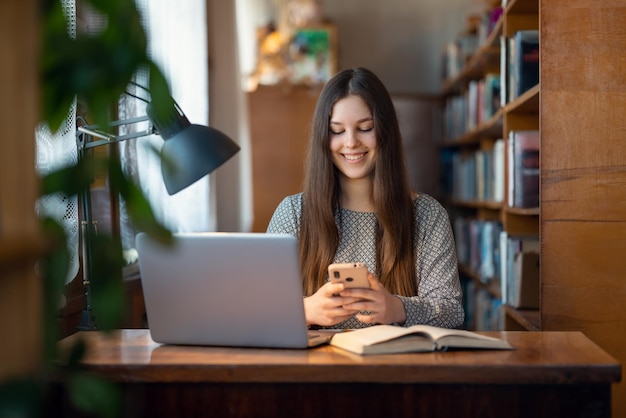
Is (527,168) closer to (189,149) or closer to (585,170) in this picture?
(585,170)

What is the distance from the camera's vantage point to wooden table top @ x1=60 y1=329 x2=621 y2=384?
1460 millimetres

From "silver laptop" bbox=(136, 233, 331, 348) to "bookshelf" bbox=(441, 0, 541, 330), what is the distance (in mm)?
1151

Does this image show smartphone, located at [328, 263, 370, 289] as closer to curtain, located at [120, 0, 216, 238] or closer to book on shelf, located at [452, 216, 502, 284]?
curtain, located at [120, 0, 216, 238]

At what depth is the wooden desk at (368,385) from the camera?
147 cm

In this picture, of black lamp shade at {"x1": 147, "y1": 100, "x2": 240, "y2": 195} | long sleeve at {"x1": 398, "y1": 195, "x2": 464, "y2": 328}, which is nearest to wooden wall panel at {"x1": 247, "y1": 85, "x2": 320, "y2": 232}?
long sleeve at {"x1": 398, "y1": 195, "x2": 464, "y2": 328}

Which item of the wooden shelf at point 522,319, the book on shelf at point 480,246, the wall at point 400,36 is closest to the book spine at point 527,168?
the wooden shelf at point 522,319

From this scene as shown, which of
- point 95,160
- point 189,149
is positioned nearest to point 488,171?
point 189,149

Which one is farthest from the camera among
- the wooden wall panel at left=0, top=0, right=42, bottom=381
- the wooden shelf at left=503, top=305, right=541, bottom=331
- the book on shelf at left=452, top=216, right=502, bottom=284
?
the book on shelf at left=452, top=216, right=502, bottom=284

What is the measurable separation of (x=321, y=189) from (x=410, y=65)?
12.9ft

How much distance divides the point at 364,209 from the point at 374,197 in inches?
2.7

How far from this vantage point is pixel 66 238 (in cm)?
91

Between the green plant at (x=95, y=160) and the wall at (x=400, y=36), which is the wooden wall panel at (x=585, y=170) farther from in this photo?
the wall at (x=400, y=36)

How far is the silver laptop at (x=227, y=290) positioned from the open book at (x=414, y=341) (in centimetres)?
10

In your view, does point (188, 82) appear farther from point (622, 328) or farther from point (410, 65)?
point (410, 65)
